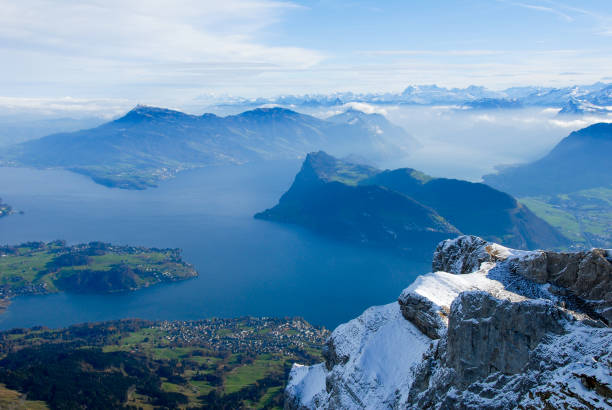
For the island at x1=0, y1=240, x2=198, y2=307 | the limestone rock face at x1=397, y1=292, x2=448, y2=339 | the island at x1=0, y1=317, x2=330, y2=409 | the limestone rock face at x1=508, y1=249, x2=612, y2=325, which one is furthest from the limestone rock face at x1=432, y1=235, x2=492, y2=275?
the island at x1=0, y1=240, x2=198, y2=307

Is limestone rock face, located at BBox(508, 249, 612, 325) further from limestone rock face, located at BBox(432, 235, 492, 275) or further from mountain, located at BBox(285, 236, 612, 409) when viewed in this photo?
limestone rock face, located at BBox(432, 235, 492, 275)

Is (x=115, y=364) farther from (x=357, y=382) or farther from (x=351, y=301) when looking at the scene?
(x=357, y=382)

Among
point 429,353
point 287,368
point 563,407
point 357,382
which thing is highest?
point 563,407

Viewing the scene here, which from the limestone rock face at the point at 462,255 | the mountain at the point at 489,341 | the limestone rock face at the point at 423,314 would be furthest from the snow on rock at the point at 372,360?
the limestone rock face at the point at 462,255

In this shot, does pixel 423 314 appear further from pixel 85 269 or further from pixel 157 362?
pixel 85 269

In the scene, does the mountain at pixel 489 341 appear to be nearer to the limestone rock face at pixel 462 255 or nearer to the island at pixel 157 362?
the limestone rock face at pixel 462 255

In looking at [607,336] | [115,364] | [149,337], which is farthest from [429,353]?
[149,337]

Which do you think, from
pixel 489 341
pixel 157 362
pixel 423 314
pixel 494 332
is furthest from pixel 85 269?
pixel 494 332
